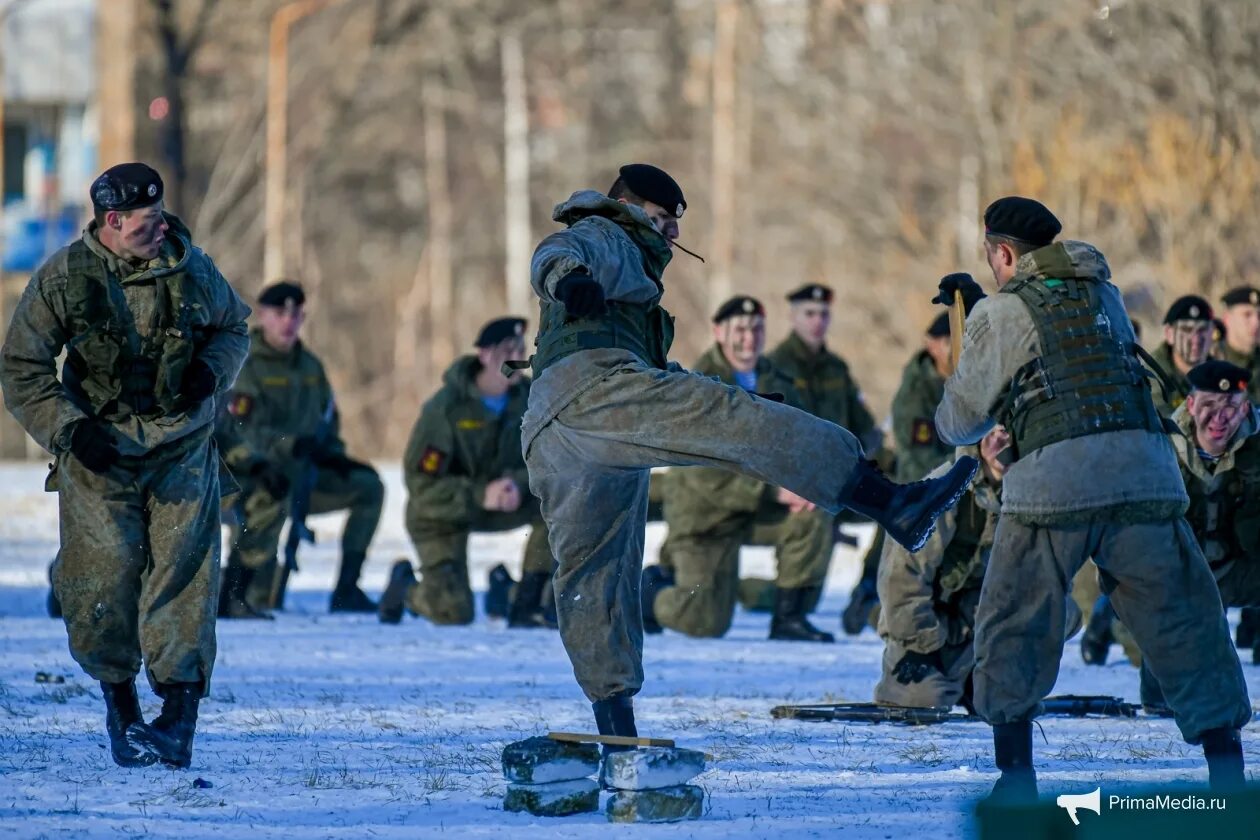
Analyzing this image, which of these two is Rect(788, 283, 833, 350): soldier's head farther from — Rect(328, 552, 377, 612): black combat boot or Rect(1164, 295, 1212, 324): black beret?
Rect(328, 552, 377, 612): black combat boot

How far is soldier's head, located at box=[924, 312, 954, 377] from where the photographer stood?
45.0ft

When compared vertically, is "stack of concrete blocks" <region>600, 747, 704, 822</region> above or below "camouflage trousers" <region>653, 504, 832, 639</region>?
below

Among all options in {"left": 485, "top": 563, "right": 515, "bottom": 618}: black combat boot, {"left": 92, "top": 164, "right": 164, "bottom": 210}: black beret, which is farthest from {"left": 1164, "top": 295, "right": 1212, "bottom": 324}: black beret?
{"left": 92, "top": 164, "right": 164, "bottom": 210}: black beret

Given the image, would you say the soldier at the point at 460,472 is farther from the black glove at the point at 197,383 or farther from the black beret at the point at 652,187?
the black beret at the point at 652,187

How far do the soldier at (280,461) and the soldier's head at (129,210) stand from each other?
5.88m

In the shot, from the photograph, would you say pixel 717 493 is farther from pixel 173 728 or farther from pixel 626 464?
pixel 626 464

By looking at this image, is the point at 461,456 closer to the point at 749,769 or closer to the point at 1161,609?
the point at 749,769

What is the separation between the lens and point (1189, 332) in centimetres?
1296

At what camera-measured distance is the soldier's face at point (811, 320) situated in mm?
14438

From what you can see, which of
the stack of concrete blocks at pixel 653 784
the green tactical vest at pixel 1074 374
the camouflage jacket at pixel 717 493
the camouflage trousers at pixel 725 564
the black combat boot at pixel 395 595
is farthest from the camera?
the black combat boot at pixel 395 595

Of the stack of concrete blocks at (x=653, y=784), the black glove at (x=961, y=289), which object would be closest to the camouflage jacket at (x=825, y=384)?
the black glove at (x=961, y=289)

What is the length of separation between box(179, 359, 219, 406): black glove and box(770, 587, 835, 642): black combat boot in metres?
5.75

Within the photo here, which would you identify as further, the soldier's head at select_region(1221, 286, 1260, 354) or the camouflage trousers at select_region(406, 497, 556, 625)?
the soldier's head at select_region(1221, 286, 1260, 354)

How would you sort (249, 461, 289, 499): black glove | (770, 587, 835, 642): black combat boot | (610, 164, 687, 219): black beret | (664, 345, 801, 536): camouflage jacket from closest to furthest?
1. (610, 164, 687, 219): black beret
2. (770, 587, 835, 642): black combat boot
3. (664, 345, 801, 536): camouflage jacket
4. (249, 461, 289, 499): black glove
